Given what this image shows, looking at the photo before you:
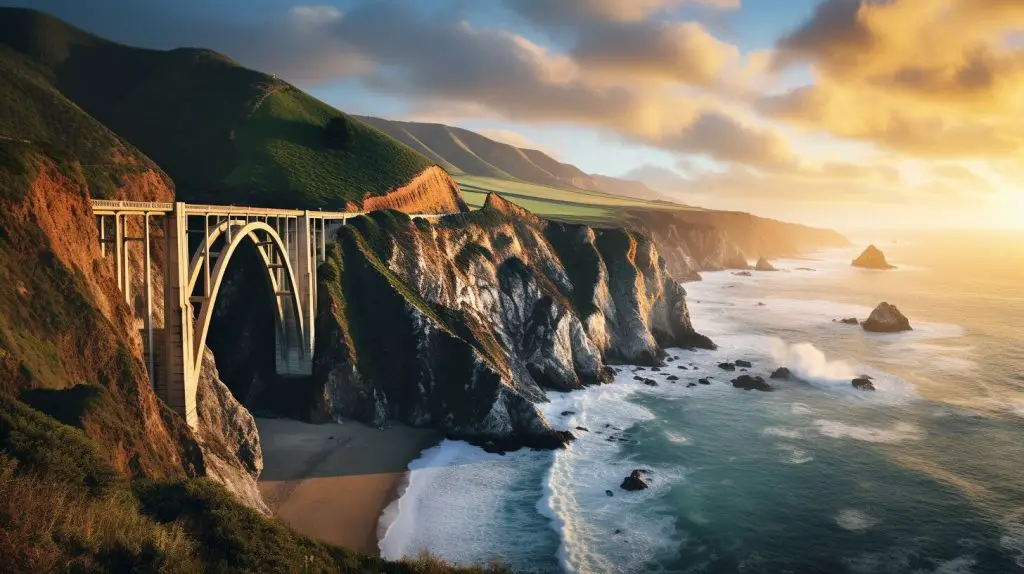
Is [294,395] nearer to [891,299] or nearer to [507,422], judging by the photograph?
[507,422]

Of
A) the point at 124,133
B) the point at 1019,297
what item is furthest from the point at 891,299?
the point at 124,133

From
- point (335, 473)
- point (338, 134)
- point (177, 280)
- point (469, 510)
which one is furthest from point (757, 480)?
point (338, 134)

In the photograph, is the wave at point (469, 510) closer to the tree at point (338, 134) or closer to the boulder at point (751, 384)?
the boulder at point (751, 384)

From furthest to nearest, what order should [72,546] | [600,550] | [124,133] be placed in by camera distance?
[124,133], [600,550], [72,546]

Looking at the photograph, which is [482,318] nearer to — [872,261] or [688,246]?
[688,246]

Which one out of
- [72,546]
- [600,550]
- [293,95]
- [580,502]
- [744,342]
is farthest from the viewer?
[293,95]
